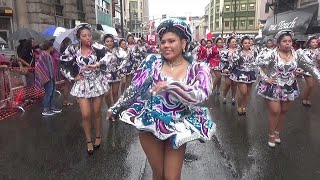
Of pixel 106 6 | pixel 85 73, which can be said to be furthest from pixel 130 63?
pixel 106 6

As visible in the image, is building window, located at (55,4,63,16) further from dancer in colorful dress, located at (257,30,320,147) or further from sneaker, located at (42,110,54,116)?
dancer in colorful dress, located at (257,30,320,147)

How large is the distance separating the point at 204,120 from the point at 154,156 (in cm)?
59

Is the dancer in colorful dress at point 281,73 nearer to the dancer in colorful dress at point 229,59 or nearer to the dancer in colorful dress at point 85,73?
the dancer in colorful dress at point 85,73

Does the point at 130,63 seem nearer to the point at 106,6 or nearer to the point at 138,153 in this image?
the point at 138,153

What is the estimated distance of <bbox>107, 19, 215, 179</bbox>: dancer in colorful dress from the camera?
3.07 metres

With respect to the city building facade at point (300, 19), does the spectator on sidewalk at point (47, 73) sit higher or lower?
lower

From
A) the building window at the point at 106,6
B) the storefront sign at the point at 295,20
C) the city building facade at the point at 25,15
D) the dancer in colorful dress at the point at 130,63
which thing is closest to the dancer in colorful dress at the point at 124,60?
the dancer in colorful dress at the point at 130,63

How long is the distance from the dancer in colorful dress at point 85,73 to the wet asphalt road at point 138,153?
0.65 metres

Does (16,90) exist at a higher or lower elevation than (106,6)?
lower

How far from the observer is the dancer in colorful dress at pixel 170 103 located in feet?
10.1

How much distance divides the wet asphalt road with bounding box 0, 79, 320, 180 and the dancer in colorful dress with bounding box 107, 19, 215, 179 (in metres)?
1.58

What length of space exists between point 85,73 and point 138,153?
5.28 ft

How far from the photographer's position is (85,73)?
221 inches

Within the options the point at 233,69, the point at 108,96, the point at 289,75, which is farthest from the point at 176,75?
the point at 233,69
